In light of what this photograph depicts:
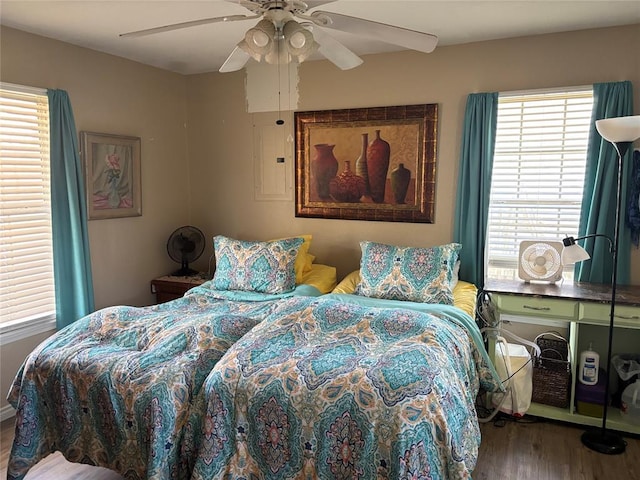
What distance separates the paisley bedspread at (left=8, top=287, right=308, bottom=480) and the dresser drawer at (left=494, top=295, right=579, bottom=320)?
1.61m

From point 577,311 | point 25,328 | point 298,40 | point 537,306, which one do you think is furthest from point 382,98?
point 25,328

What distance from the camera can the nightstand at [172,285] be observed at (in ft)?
13.0

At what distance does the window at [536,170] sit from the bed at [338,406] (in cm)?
134

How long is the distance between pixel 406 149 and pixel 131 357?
2460 mm

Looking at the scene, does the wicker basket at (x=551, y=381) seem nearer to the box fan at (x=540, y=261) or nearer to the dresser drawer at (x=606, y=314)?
the dresser drawer at (x=606, y=314)

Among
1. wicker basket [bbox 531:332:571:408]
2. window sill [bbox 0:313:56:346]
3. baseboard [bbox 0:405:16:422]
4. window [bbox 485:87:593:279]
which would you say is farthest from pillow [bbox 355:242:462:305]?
baseboard [bbox 0:405:16:422]

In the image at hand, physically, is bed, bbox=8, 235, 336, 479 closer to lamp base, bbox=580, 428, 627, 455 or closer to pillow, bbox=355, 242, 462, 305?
pillow, bbox=355, 242, 462, 305

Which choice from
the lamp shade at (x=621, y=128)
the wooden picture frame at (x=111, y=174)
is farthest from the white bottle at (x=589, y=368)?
the wooden picture frame at (x=111, y=174)

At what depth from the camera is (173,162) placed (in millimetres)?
4336

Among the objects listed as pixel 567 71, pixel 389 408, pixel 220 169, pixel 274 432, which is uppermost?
pixel 567 71

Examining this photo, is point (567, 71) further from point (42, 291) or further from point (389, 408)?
point (42, 291)

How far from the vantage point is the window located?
10.5ft

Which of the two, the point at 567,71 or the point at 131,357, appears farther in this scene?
the point at 567,71

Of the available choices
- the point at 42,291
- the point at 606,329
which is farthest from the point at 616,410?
the point at 42,291
